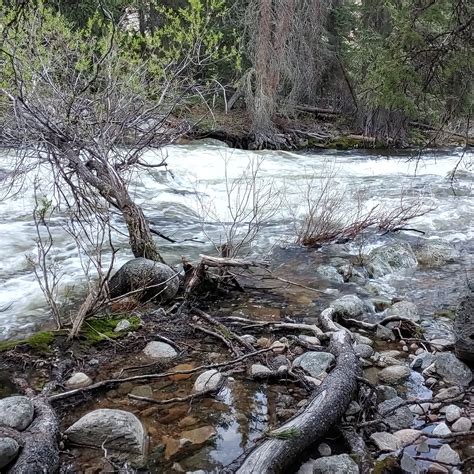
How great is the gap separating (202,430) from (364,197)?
8.29m

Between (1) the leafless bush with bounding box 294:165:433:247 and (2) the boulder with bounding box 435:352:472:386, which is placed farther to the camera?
(1) the leafless bush with bounding box 294:165:433:247

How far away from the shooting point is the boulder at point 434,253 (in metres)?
7.53

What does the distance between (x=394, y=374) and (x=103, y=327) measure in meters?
2.49

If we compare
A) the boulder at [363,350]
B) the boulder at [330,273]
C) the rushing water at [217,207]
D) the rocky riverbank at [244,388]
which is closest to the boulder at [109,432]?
the rocky riverbank at [244,388]

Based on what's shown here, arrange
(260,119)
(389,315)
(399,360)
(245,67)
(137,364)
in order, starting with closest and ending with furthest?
(137,364) < (399,360) < (389,315) < (260,119) < (245,67)

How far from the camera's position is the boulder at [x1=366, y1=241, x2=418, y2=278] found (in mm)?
7203

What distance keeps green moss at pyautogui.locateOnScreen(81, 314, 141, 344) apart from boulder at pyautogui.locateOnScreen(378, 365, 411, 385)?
213 cm

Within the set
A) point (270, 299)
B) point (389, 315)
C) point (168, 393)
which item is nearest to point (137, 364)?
point (168, 393)

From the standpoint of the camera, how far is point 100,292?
473 cm

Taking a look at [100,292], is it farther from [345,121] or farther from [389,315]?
[345,121]

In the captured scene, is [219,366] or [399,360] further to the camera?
[399,360]

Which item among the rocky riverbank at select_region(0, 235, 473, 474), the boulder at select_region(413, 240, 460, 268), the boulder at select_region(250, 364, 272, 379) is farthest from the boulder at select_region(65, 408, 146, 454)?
the boulder at select_region(413, 240, 460, 268)

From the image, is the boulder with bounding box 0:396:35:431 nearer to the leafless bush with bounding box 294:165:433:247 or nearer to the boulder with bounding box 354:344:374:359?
the boulder with bounding box 354:344:374:359

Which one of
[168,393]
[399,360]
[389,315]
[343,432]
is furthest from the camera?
[389,315]
